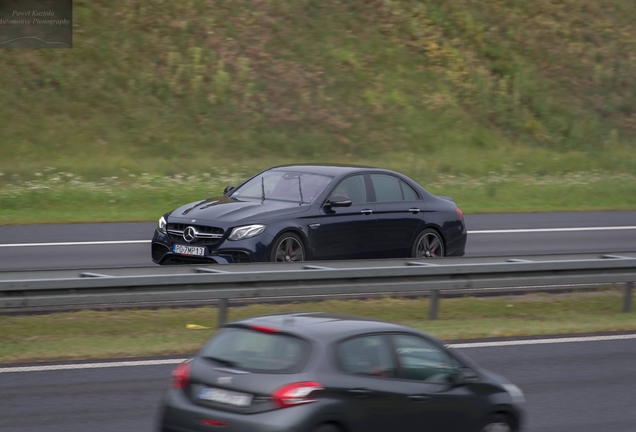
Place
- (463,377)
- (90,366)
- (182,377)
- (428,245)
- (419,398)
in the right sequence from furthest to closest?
(428,245) < (90,366) < (463,377) < (419,398) < (182,377)

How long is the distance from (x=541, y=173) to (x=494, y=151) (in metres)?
2.19

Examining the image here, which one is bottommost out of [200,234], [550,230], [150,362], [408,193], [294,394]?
[150,362]

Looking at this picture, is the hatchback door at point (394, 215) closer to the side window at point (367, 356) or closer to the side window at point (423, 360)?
the side window at point (423, 360)

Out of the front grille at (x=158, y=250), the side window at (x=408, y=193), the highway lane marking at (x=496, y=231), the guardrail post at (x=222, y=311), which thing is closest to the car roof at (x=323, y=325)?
the guardrail post at (x=222, y=311)

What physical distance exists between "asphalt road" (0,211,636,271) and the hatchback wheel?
9563mm

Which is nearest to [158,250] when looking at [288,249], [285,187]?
[288,249]

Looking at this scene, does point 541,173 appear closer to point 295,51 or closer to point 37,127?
point 295,51

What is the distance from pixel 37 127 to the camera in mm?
28125

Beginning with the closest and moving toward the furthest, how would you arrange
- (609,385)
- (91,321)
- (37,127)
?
(609,385) → (91,321) → (37,127)

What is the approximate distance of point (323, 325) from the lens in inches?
261

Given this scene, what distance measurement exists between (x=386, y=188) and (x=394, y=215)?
1.56ft

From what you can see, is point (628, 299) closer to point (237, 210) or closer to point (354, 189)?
point (354, 189)

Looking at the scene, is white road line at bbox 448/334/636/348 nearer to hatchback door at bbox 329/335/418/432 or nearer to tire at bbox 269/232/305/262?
tire at bbox 269/232/305/262

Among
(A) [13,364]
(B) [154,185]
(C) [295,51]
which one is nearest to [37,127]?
(B) [154,185]
